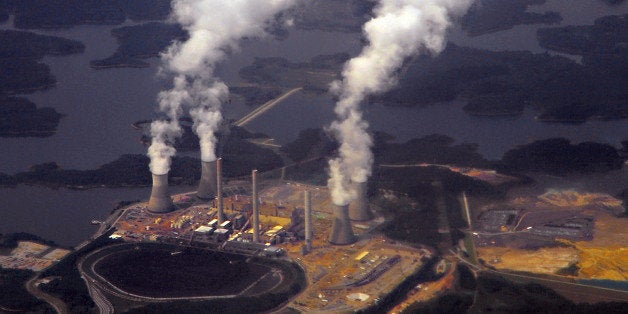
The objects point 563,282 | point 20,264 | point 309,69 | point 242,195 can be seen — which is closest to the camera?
point 563,282


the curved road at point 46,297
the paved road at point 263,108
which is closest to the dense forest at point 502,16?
the paved road at point 263,108

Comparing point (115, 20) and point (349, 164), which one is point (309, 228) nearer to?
point (349, 164)

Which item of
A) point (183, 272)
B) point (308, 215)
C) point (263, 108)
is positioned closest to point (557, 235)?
point (308, 215)

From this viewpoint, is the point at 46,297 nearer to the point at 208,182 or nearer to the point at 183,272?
the point at 183,272

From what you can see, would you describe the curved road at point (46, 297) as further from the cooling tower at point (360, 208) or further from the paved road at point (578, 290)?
the paved road at point (578, 290)

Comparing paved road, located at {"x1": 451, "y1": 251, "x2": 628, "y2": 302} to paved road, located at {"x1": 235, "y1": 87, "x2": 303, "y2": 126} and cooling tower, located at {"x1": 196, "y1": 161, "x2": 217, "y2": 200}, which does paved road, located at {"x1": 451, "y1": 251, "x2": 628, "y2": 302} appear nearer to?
cooling tower, located at {"x1": 196, "y1": 161, "x2": 217, "y2": 200}

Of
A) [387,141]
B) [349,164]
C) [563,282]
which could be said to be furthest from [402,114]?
[563,282]
